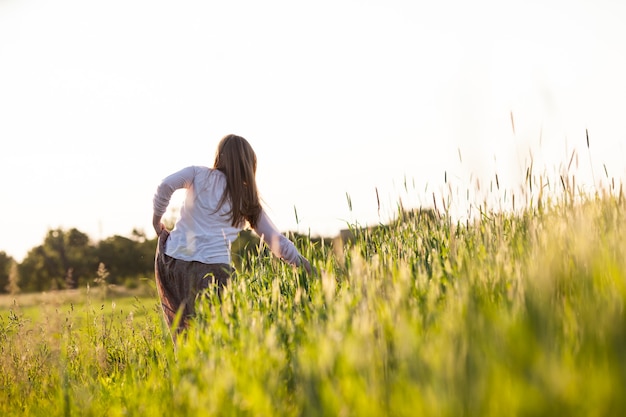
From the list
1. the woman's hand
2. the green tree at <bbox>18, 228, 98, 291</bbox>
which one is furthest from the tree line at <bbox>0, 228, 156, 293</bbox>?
the woman's hand

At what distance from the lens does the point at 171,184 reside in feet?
17.4

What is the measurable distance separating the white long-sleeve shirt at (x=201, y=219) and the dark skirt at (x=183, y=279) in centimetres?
8

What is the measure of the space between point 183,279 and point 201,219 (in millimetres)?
554

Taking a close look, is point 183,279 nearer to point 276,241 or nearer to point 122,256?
point 276,241

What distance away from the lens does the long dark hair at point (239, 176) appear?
542 centimetres

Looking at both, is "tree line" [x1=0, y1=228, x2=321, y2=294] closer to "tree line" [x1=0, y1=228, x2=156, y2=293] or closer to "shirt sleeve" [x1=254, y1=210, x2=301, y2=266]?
"tree line" [x1=0, y1=228, x2=156, y2=293]

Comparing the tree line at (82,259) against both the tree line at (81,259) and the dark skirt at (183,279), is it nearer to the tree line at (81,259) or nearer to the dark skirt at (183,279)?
the tree line at (81,259)

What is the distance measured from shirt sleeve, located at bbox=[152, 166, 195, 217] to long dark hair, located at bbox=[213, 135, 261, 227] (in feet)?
0.96

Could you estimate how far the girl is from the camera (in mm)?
5348

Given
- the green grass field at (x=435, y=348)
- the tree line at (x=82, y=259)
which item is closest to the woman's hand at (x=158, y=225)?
the green grass field at (x=435, y=348)

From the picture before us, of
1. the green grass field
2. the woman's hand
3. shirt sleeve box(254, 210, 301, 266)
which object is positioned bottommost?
the green grass field

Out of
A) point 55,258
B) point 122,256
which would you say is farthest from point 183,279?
point 55,258

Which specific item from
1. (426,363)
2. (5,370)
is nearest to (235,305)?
(426,363)

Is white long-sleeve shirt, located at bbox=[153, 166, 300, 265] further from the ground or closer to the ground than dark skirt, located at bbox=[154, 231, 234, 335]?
further from the ground
